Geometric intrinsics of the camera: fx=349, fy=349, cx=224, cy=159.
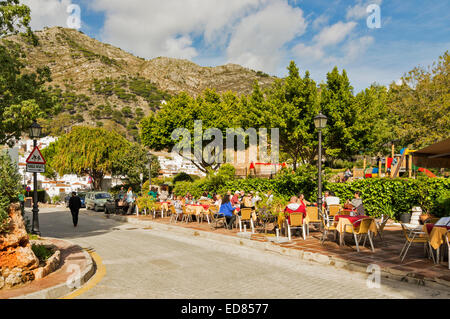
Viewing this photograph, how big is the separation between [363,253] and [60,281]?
6.65 meters

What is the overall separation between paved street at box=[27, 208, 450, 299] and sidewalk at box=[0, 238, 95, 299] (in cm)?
37

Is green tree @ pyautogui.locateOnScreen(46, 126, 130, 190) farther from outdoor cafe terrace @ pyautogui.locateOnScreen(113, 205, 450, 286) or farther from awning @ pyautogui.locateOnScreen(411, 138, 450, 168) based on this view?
awning @ pyautogui.locateOnScreen(411, 138, 450, 168)

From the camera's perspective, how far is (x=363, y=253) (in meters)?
8.43

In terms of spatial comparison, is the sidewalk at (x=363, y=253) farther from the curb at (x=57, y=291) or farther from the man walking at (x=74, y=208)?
the man walking at (x=74, y=208)

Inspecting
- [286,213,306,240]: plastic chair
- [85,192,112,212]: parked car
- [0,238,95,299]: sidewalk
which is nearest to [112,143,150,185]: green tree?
[85,192,112,212]: parked car

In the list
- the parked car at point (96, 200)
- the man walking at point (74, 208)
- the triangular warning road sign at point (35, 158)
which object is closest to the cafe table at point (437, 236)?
the triangular warning road sign at point (35, 158)

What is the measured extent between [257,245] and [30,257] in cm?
589

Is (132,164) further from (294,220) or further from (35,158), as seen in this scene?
(294,220)

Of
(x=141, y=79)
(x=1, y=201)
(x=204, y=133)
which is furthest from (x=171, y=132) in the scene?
(x=141, y=79)

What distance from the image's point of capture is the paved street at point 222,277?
5680 mm

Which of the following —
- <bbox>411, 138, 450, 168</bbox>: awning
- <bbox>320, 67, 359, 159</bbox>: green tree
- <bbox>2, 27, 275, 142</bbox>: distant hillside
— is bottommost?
<bbox>411, 138, 450, 168</bbox>: awning

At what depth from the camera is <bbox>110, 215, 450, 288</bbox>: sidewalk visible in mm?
6512

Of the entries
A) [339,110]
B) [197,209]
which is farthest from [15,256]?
[339,110]

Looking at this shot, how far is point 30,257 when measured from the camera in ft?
20.4
